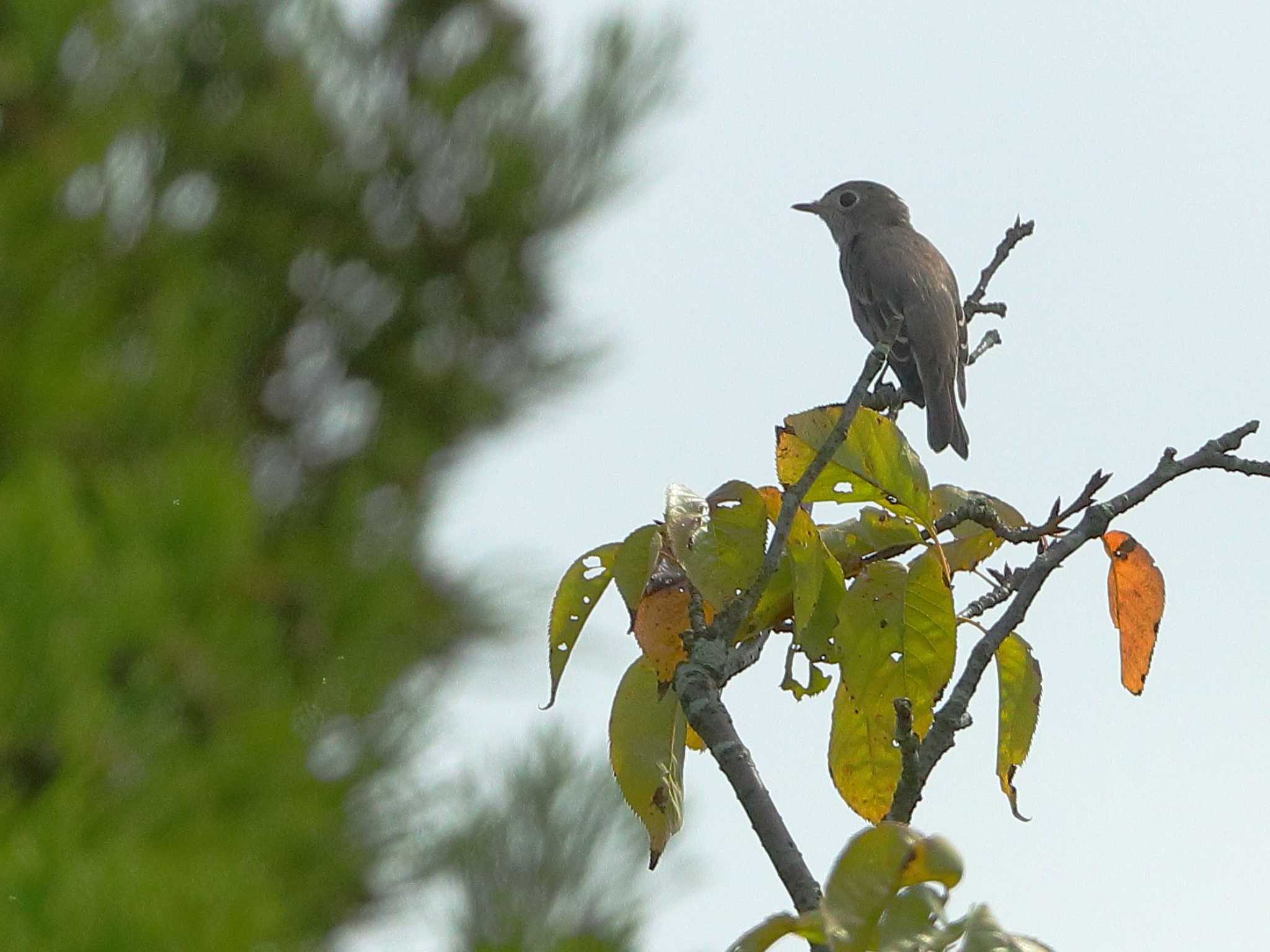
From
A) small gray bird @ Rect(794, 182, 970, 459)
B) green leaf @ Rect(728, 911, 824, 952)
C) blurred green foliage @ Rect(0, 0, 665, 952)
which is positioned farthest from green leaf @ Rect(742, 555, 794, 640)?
blurred green foliage @ Rect(0, 0, 665, 952)

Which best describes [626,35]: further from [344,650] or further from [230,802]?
[230,802]

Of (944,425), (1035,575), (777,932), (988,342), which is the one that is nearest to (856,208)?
(944,425)

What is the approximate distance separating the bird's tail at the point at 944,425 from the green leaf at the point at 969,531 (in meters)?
2.89

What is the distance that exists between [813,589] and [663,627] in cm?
13

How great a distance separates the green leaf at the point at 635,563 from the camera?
1330 millimetres

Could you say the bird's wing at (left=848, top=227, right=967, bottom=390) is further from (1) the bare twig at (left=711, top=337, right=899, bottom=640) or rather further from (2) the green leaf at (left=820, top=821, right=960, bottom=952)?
(2) the green leaf at (left=820, top=821, right=960, bottom=952)

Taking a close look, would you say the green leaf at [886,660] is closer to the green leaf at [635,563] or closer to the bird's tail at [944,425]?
the green leaf at [635,563]

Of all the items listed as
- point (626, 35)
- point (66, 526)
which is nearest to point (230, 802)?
point (66, 526)

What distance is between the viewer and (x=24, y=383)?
21.6 feet

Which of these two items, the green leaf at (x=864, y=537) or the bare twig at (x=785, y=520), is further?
the green leaf at (x=864, y=537)

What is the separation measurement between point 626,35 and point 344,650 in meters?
3.73

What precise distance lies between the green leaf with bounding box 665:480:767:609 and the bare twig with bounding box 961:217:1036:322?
37.1 inches

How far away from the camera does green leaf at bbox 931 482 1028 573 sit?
4.88 ft

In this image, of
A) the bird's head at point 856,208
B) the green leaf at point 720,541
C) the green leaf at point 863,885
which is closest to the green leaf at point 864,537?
the green leaf at point 720,541
